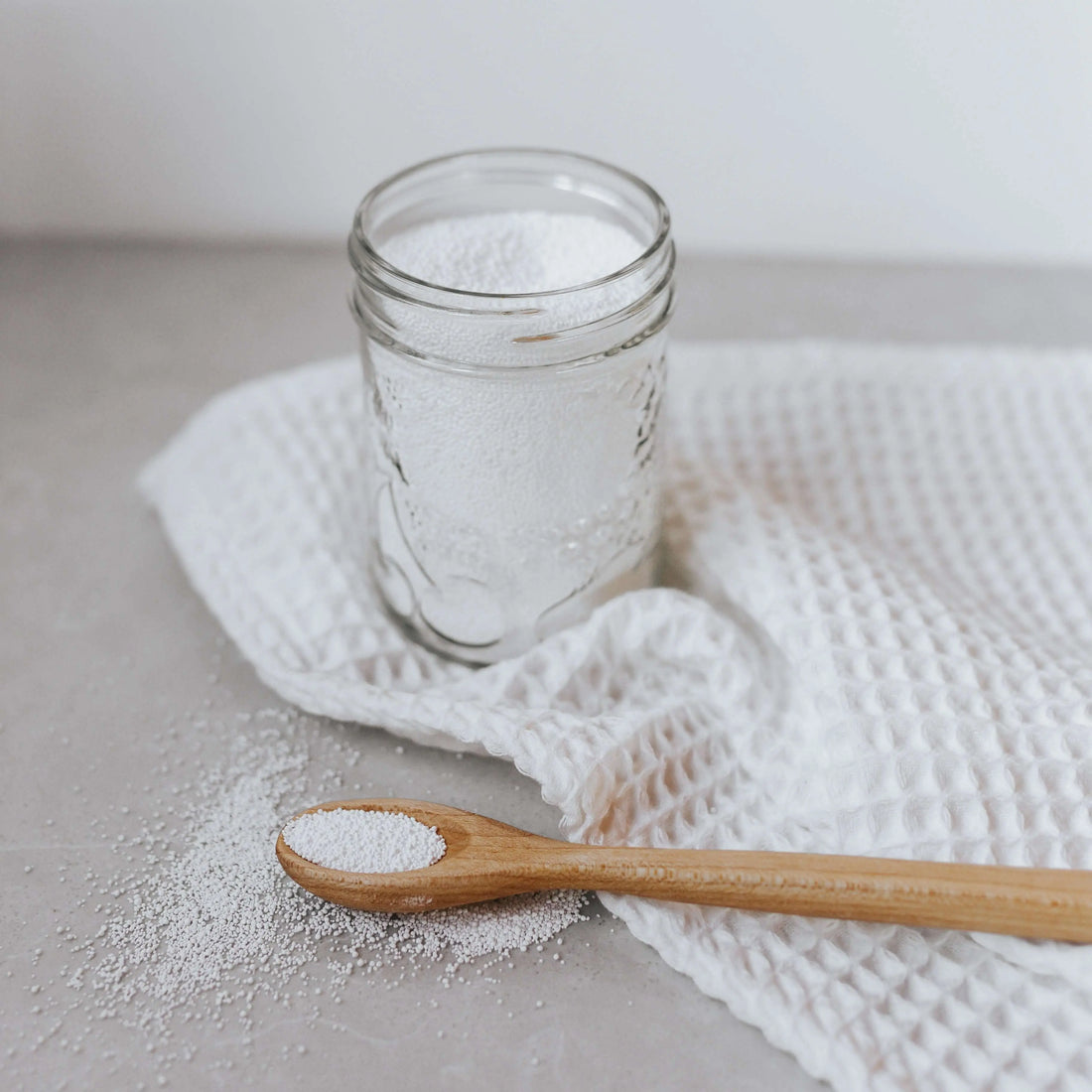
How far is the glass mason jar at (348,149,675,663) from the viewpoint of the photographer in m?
0.50

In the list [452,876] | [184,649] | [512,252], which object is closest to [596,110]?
[512,252]

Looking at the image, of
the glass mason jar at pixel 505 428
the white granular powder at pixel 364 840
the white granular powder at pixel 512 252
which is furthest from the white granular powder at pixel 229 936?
the white granular powder at pixel 512 252

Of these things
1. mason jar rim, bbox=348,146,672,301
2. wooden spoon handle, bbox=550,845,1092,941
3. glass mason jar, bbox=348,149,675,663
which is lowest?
wooden spoon handle, bbox=550,845,1092,941

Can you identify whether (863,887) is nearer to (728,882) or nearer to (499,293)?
(728,882)

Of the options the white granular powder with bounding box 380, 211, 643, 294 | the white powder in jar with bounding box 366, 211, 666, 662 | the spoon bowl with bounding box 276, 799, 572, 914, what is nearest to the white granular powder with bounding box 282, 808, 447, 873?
the spoon bowl with bounding box 276, 799, 572, 914

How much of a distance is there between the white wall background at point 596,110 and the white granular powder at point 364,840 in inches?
23.7

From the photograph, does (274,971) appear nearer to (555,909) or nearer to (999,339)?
(555,909)

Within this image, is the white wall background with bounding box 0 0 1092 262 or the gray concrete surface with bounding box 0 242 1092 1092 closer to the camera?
the gray concrete surface with bounding box 0 242 1092 1092

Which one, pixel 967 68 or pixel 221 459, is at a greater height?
pixel 967 68

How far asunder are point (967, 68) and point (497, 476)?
0.58 meters

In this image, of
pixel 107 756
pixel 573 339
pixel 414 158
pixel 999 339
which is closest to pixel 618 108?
pixel 414 158

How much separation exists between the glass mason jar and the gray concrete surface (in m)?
0.08

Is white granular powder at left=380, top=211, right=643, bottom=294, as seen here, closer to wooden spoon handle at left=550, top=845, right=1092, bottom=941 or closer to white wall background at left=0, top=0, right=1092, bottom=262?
wooden spoon handle at left=550, top=845, right=1092, bottom=941

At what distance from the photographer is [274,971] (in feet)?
1.51
